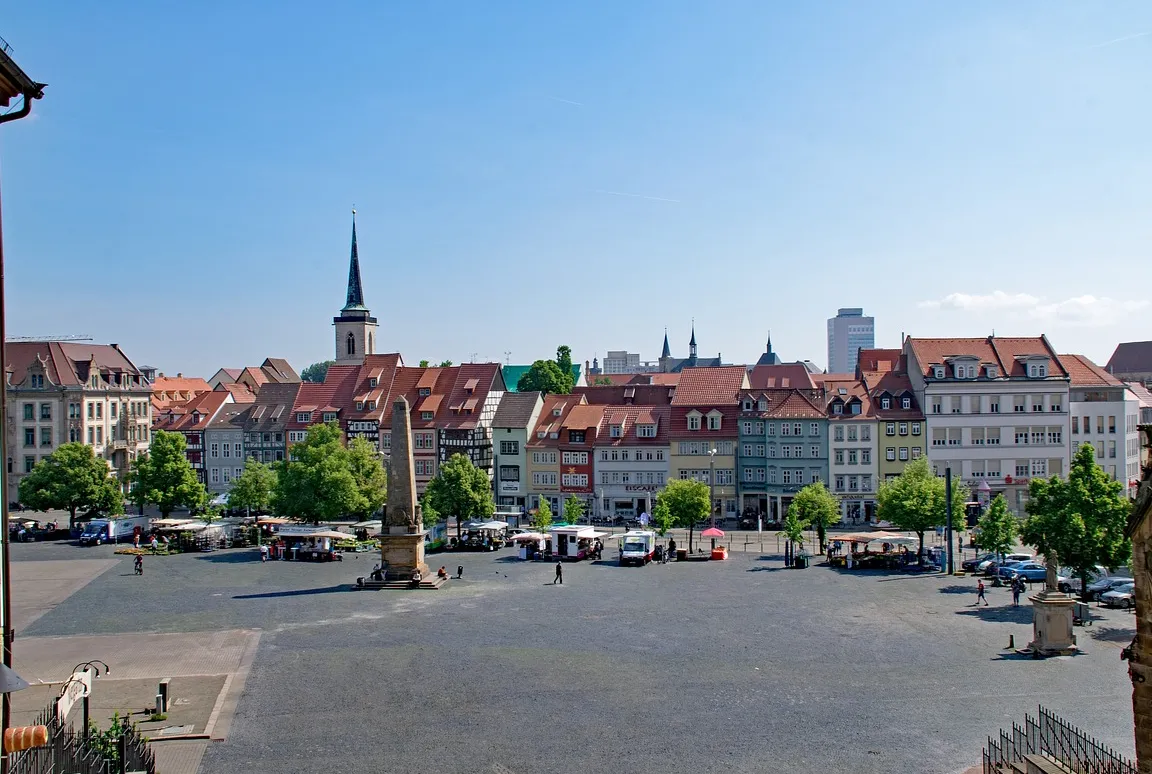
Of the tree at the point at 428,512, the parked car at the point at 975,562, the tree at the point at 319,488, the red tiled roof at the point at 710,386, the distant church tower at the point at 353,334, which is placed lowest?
the parked car at the point at 975,562

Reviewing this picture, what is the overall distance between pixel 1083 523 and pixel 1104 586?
5.19 metres

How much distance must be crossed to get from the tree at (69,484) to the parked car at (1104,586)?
5841 centimetres

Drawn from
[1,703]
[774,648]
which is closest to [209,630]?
[774,648]

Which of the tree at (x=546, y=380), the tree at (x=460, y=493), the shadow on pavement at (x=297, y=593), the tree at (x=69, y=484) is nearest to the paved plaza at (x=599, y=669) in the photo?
the shadow on pavement at (x=297, y=593)

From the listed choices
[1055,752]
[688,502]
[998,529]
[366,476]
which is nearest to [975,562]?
[998,529]

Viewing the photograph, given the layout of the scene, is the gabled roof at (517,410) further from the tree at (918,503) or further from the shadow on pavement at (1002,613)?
the shadow on pavement at (1002,613)

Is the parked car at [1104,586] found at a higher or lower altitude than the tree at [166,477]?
lower

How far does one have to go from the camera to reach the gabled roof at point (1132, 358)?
116 m

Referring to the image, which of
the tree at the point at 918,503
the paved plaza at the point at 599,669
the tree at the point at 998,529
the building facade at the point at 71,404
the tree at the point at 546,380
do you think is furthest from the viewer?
the tree at the point at 546,380

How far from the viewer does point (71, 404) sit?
3214 inches

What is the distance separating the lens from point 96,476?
6775 centimetres

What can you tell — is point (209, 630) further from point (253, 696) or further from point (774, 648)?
point (774, 648)

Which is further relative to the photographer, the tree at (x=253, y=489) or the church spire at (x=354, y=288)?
the church spire at (x=354, y=288)

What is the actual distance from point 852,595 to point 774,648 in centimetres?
1077
